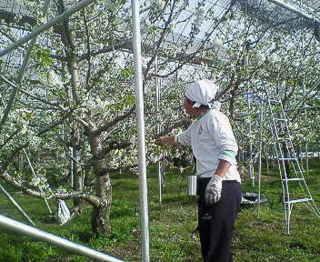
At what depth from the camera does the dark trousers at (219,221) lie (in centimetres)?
299

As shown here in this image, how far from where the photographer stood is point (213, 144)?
3.08 metres

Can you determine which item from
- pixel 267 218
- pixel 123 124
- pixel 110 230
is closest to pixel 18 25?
pixel 123 124

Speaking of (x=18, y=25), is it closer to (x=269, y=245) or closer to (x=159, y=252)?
(x=159, y=252)

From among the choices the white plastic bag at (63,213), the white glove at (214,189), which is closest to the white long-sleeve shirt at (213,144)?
the white glove at (214,189)

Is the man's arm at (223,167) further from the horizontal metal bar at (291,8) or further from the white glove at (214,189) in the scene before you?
the horizontal metal bar at (291,8)

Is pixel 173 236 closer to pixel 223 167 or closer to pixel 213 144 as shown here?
pixel 213 144

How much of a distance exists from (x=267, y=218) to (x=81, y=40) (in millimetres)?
3691

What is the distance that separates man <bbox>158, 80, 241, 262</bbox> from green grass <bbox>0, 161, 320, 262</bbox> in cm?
146

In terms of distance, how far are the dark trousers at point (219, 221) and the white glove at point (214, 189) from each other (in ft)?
0.41

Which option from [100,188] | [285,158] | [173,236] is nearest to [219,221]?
[100,188]

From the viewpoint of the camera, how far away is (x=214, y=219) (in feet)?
9.79

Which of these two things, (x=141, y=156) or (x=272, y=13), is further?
(x=272, y=13)

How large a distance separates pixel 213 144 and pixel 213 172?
0.20 meters

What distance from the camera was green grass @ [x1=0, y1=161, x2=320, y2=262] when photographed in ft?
14.9
